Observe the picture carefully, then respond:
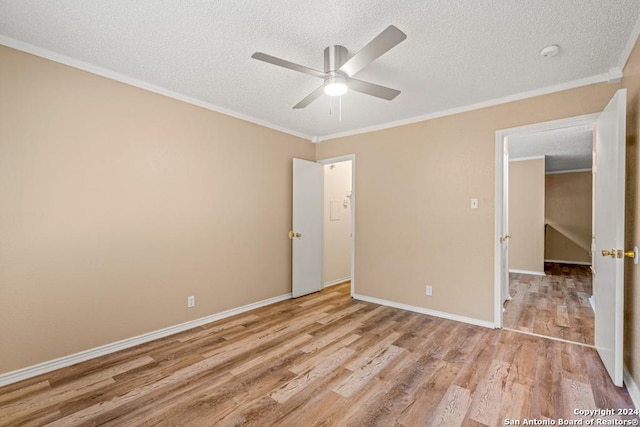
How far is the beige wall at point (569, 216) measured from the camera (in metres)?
7.55

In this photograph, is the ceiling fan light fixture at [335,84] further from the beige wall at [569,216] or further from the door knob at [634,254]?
the beige wall at [569,216]

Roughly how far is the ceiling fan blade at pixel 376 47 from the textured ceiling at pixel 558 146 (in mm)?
3188

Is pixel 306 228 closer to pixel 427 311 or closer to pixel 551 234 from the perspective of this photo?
pixel 427 311

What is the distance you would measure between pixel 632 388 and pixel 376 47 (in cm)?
287

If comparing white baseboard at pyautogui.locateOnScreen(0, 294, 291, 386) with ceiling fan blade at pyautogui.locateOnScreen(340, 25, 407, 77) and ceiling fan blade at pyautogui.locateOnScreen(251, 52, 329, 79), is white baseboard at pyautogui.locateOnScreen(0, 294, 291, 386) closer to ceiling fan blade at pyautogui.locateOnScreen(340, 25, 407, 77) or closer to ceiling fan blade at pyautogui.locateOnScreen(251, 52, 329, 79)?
ceiling fan blade at pyautogui.locateOnScreen(251, 52, 329, 79)

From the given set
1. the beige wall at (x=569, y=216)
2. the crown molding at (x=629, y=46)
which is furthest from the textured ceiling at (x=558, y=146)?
the crown molding at (x=629, y=46)

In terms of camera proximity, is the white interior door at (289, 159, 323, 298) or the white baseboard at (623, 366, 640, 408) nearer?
→ the white baseboard at (623, 366, 640, 408)

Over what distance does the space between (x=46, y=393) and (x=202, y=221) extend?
187cm

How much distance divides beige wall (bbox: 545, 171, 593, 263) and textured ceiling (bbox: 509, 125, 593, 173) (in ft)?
2.43

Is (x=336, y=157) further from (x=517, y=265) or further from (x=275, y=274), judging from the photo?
(x=517, y=265)

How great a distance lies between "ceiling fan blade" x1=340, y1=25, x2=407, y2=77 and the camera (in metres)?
1.61

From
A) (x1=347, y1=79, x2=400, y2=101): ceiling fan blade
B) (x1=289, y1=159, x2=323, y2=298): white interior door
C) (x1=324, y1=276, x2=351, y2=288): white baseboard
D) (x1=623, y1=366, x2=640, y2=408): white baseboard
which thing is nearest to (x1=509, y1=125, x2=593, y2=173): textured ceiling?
(x1=347, y1=79, x2=400, y2=101): ceiling fan blade

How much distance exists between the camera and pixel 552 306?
13.2 ft

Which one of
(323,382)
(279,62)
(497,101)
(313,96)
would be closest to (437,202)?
(497,101)
